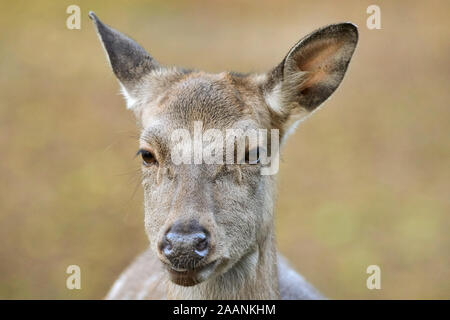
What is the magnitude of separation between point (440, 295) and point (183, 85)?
714cm

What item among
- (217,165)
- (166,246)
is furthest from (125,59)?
(166,246)

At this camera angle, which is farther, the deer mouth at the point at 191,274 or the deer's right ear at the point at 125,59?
the deer's right ear at the point at 125,59

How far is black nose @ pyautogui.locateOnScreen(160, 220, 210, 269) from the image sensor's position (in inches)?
168

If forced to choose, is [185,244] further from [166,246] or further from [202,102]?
[202,102]

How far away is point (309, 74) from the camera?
17.9ft

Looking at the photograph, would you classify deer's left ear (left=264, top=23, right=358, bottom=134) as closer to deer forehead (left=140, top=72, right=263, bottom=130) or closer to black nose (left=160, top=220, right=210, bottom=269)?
deer forehead (left=140, top=72, right=263, bottom=130)

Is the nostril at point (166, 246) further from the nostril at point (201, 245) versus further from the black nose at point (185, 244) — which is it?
the nostril at point (201, 245)

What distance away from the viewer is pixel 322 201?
12984mm

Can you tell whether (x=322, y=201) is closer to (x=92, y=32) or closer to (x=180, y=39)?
(x=180, y=39)

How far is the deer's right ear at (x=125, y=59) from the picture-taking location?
5770 millimetres

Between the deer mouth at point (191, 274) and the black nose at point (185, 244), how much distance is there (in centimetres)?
7

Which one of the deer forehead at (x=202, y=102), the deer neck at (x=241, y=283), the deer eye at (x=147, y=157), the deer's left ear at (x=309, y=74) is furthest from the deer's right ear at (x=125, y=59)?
the deer neck at (x=241, y=283)

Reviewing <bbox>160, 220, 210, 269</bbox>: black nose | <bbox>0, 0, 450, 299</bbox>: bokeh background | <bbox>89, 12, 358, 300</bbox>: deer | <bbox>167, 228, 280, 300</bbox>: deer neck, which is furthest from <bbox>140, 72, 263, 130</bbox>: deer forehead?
<bbox>0, 0, 450, 299</bbox>: bokeh background
